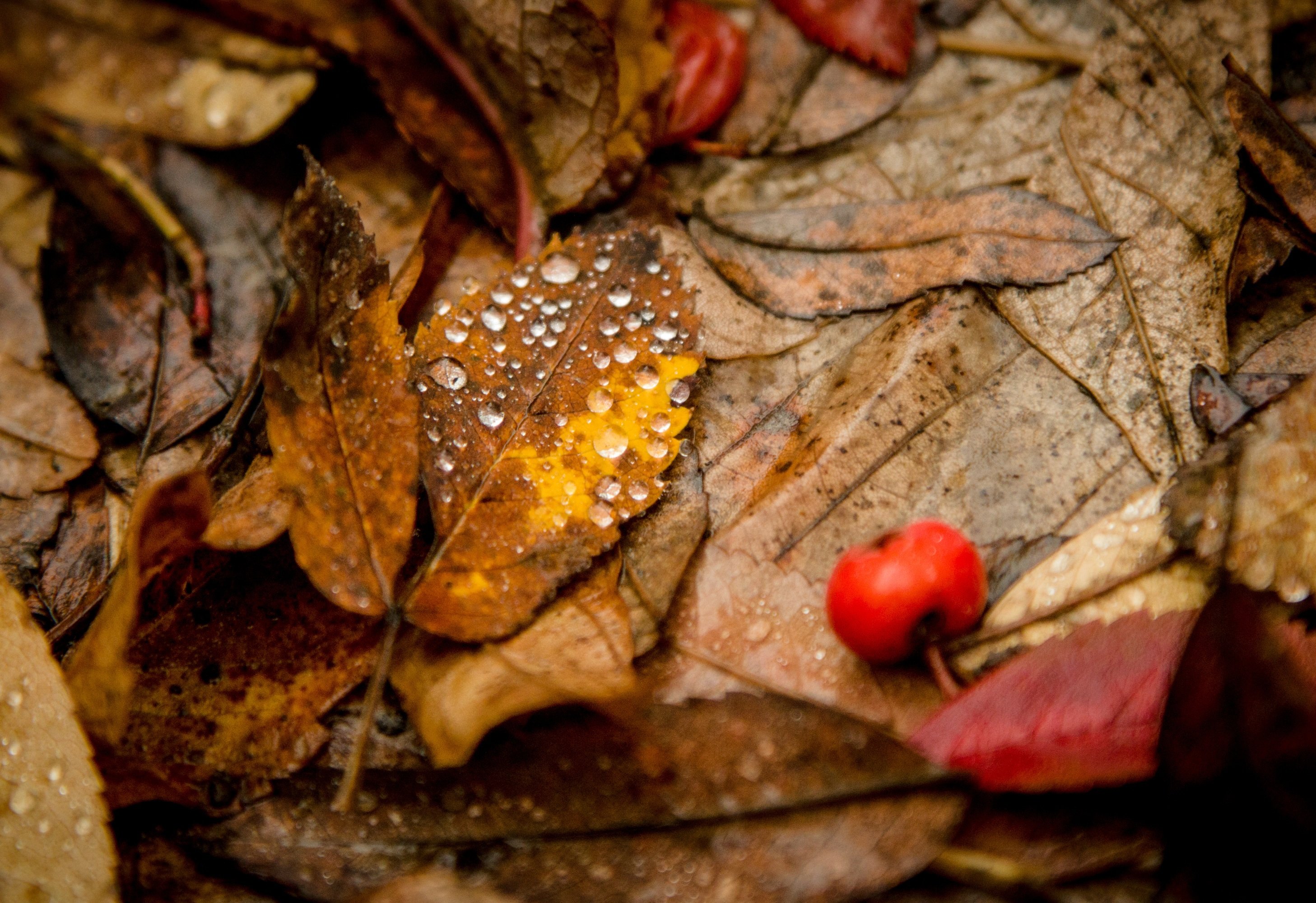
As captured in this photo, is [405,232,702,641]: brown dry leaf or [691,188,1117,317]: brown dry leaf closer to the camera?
[405,232,702,641]: brown dry leaf

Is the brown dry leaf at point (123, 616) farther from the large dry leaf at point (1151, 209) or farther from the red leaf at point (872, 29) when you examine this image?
the red leaf at point (872, 29)

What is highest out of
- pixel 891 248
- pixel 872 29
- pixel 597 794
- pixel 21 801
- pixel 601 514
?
pixel 872 29

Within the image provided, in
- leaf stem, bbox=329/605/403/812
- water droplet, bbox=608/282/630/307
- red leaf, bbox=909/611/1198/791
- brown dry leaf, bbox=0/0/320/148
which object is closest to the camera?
red leaf, bbox=909/611/1198/791

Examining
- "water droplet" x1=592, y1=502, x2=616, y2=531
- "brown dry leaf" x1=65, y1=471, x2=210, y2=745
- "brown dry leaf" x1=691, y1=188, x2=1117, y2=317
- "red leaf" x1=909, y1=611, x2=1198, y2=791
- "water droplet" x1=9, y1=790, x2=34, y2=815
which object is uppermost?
"brown dry leaf" x1=691, y1=188, x2=1117, y2=317

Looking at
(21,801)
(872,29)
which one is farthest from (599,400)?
(872,29)

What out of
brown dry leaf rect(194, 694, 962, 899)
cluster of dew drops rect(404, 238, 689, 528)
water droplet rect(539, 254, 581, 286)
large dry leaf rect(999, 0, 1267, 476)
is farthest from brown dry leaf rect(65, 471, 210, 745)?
large dry leaf rect(999, 0, 1267, 476)

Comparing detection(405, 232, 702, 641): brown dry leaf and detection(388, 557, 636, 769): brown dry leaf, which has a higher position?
detection(405, 232, 702, 641): brown dry leaf

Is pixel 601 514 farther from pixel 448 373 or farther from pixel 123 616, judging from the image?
pixel 123 616

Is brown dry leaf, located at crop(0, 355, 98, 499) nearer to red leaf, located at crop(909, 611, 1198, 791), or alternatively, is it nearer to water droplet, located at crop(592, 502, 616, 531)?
water droplet, located at crop(592, 502, 616, 531)
